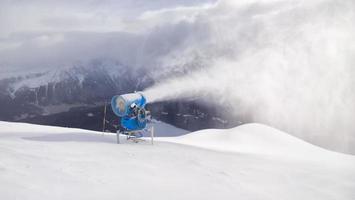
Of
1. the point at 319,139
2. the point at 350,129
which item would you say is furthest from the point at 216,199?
the point at 350,129

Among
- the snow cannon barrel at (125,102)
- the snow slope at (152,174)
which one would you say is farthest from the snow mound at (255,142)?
the snow cannon barrel at (125,102)

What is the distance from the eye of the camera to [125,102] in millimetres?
17844

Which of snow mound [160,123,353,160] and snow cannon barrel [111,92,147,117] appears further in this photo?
snow mound [160,123,353,160]

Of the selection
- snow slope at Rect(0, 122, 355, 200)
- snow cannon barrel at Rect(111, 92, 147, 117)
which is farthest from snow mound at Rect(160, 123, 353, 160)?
snow cannon barrel at Rect(111, 92, 147, 117)

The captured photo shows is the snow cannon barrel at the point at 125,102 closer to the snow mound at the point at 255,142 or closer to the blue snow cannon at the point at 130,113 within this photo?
the blue snow cannon at the point at 130,113

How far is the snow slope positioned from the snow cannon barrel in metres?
2.43

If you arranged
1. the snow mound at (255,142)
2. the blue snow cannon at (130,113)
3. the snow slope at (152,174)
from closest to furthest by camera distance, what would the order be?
the snow slope at (152,174), the blue snow cannon at (130,113), the snow mound at (255,142)

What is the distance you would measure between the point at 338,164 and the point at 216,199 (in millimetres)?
9860

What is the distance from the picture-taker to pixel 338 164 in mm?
15875

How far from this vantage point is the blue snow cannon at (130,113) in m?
18.0

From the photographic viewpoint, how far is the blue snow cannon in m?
18.0

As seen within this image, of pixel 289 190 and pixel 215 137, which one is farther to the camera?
pixel 215 137

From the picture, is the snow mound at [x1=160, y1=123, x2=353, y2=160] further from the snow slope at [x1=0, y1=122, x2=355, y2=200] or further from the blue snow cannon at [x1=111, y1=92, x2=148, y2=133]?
the blue snow cannon at [x1=111, y1=92, x2=148, y2=133]

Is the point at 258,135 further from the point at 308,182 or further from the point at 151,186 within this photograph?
the point at 151,186
